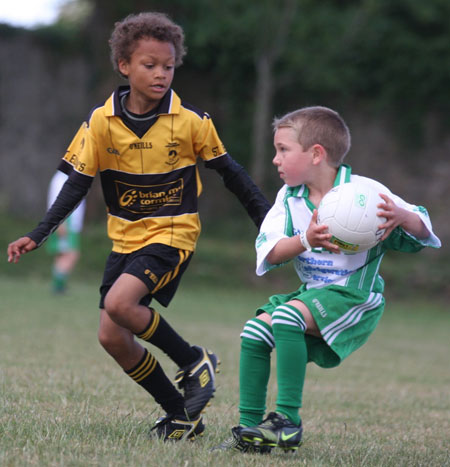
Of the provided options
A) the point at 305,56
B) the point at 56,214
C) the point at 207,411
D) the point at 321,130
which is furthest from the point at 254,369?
the point at 305,56

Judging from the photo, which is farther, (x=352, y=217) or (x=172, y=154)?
(x=172, y=154)

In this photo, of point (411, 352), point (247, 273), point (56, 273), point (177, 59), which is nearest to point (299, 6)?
point (247, 273)

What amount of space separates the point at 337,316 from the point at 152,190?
115cm

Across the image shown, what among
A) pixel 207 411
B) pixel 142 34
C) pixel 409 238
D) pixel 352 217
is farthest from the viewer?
pixel 207 411

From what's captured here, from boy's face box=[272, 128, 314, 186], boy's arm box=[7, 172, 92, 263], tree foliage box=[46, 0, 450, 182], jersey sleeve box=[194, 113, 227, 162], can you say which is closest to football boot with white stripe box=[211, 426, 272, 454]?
boy's face box=[272, 128, 314, 186]

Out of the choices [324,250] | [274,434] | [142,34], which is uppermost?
[142,34]

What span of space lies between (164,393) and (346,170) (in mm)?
1408

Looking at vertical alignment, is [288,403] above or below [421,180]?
below

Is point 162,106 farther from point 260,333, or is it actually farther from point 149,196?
point 260,333

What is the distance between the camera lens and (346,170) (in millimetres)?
3637

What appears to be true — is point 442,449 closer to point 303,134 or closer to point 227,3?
point 303,134

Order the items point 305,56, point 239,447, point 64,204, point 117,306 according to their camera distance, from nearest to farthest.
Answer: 1. point 239,447
2. point 117,306
3. point 64,204
4. point 305,56

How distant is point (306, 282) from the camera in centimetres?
361

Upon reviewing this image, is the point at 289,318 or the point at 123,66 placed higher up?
the point at 123,66
